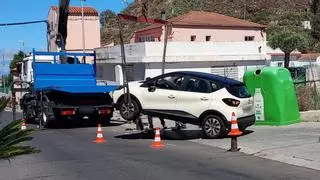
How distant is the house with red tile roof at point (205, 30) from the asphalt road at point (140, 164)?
3810 cm

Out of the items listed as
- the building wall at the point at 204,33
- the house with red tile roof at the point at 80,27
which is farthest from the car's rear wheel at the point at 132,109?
the house with red tile roof at the point at 80,27

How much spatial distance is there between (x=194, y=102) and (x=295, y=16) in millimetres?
69893

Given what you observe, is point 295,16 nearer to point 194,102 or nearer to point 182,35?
point 182,35

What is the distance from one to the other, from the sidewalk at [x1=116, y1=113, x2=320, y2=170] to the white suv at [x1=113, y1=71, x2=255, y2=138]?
0.50 metres

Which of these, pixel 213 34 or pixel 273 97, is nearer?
pixel 273 97

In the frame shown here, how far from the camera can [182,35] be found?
53.6 metres

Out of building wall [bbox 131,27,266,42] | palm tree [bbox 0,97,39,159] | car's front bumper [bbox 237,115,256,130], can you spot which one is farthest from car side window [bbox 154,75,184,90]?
building wall [bbox 131,27,266,42]

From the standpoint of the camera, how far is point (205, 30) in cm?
5528

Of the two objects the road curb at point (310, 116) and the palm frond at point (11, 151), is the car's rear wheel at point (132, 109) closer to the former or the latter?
the road curb at point (310, 116)

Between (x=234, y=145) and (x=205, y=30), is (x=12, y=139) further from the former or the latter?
(x=205, y=30)

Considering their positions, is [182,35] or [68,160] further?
[182,35]

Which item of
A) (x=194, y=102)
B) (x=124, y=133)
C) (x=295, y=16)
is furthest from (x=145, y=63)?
(x=295, y=16)

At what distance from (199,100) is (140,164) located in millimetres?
4923

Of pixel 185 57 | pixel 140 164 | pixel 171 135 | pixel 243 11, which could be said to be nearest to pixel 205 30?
pixel 185 57
